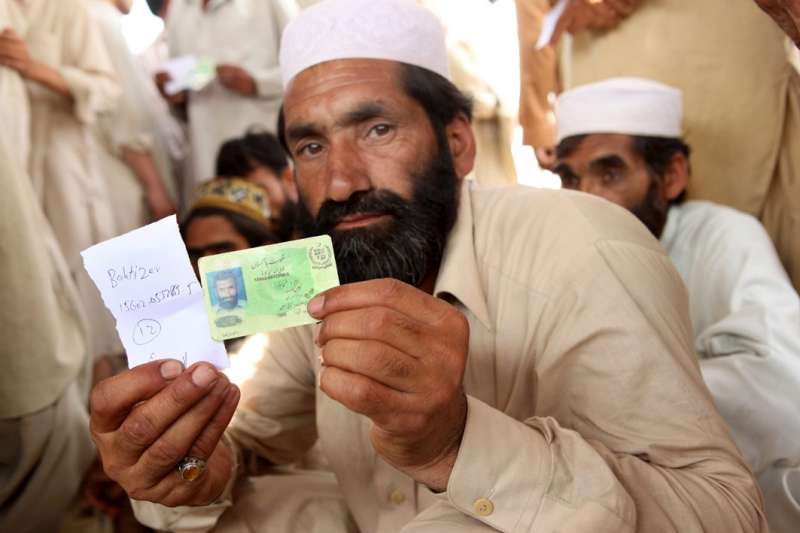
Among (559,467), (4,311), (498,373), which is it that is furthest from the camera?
(4,311)

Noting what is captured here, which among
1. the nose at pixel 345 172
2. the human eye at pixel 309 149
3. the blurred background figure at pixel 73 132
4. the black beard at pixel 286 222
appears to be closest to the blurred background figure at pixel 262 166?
the black beard at pixel 286 222

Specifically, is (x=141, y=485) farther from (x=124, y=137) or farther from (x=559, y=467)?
(x=124, y=137)

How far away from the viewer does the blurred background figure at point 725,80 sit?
2270 millimetres

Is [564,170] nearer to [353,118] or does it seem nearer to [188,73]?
[353,118]

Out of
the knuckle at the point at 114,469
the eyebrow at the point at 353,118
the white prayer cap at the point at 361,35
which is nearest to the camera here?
the knuckle at the point at 114,469

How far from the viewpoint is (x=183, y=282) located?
1024 millimetres

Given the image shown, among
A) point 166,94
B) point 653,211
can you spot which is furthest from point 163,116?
point 653,211

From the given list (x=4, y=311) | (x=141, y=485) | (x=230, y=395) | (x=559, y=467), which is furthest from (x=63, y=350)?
(x=559, y=467)

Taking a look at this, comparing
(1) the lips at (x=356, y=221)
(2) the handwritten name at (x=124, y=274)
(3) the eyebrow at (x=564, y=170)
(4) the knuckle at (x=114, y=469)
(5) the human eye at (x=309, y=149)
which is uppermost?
(5) the human eye at (x=309, y=149)

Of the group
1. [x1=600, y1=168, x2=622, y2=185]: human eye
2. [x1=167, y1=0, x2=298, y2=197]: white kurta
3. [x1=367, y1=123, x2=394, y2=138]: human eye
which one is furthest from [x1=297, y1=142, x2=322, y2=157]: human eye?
[x1=167, y1=0, x2=298, y2=197]: white kurta

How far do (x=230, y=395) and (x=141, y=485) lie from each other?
0.78 feet

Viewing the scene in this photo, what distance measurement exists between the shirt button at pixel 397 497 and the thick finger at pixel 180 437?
51cm

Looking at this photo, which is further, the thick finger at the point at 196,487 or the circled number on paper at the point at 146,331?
the thick finger at the point at 196,487

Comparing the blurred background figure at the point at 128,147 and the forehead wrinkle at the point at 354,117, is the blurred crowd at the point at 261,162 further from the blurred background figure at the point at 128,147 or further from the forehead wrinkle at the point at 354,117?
the forehead wrinkle at the point at 354,117
